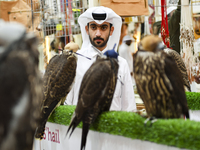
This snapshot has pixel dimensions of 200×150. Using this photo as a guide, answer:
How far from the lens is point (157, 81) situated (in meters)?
0.98

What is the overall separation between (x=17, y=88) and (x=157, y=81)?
599mm

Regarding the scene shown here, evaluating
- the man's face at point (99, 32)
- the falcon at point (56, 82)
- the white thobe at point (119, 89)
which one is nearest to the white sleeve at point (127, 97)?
the white thobe at point (119, 89)

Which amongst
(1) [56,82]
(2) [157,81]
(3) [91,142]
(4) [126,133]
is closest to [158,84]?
(2) [157,81]

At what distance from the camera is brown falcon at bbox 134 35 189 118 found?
0.98m

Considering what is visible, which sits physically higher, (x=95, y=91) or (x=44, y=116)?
(x=95, y=91)

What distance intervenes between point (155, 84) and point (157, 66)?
0.07 meters

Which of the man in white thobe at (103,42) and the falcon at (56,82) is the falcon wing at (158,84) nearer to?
the falcon at (56,82)

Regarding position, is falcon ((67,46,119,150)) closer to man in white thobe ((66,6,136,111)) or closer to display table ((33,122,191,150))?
display table ((33,122,191,150))

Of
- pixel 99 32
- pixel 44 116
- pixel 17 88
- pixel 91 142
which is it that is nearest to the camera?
pixel 17 88

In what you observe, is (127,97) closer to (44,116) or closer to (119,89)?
(119,89)

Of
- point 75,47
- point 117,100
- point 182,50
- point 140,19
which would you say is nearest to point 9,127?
point 75,47

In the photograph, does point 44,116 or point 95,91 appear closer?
point 95,91

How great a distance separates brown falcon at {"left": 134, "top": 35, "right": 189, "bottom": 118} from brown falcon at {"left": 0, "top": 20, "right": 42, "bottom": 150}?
518mm

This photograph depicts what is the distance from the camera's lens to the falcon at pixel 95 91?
3.65ft
